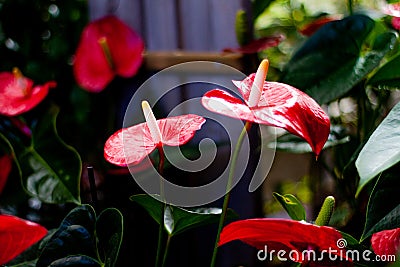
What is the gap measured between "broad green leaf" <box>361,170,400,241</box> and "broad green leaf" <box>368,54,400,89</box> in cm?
14

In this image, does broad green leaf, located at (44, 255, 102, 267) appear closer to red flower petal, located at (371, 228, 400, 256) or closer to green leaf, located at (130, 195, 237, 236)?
green leaf, located at (130, 195, 237, 236)

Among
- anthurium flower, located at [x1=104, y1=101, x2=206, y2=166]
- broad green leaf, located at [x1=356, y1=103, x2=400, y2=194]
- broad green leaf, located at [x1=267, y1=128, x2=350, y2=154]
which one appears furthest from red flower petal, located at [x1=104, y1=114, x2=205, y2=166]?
broad green leaf, located at [x1=267, y1=128, x2=350, y2=154]

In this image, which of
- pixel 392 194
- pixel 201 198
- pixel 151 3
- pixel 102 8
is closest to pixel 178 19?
pixel 151 3

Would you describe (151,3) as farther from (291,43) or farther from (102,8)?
(291,43)

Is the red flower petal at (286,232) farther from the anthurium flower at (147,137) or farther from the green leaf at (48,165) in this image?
the green leaf at (48,165)

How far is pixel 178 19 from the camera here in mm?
1033

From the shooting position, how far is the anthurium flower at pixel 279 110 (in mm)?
346

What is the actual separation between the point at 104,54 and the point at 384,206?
60 centimetres

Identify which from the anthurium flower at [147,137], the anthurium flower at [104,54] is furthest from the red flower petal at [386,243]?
the anthurium flower at [104,54]

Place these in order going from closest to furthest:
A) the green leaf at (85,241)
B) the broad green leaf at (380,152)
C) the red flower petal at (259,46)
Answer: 1. the broad green leaf at (380,152)
2. the green leaf at (85,241)
3. the red flower petal at (259,46)

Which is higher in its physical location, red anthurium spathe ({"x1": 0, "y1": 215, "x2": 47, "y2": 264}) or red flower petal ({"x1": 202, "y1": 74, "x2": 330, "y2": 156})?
red flower petal ({"x1": 202, "y1": 74, "x2": 330, "y2": 156})

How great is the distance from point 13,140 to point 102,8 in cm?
52

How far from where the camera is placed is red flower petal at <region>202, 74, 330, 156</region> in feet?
1.13

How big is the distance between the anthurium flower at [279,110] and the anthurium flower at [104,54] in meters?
0.52
